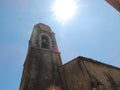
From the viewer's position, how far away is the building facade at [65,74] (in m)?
9.84

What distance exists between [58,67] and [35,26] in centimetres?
789

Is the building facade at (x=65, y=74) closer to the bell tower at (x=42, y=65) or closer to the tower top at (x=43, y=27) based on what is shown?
the bell tower at (x=42, y=65)

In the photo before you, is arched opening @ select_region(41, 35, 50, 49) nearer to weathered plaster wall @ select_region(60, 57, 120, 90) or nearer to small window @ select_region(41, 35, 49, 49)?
small window @ select_region(41, 35, 49, 49)

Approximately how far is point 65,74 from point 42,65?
2.33m

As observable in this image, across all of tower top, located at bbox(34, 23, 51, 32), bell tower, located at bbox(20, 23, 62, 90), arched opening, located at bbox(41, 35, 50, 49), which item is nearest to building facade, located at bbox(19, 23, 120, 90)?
bell tower, located at bbox(20, 23, 62, 90)

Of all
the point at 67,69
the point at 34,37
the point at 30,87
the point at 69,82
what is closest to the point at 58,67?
the point at 67,69

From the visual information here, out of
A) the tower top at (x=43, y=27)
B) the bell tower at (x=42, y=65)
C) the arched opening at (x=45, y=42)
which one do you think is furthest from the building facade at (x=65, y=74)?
the tower top at (x=43, y=27)

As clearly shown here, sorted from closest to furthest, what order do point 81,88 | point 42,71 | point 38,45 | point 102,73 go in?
point 81,88, point 102,73, point 42,71, point 38,45

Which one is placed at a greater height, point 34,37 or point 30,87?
point 34,37

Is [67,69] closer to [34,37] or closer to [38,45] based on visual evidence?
[38,45]

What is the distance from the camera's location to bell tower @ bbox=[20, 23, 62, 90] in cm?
1089

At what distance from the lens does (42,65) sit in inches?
488

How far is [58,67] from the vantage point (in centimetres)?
1290

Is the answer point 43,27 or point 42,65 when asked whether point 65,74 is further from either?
point 43,27
